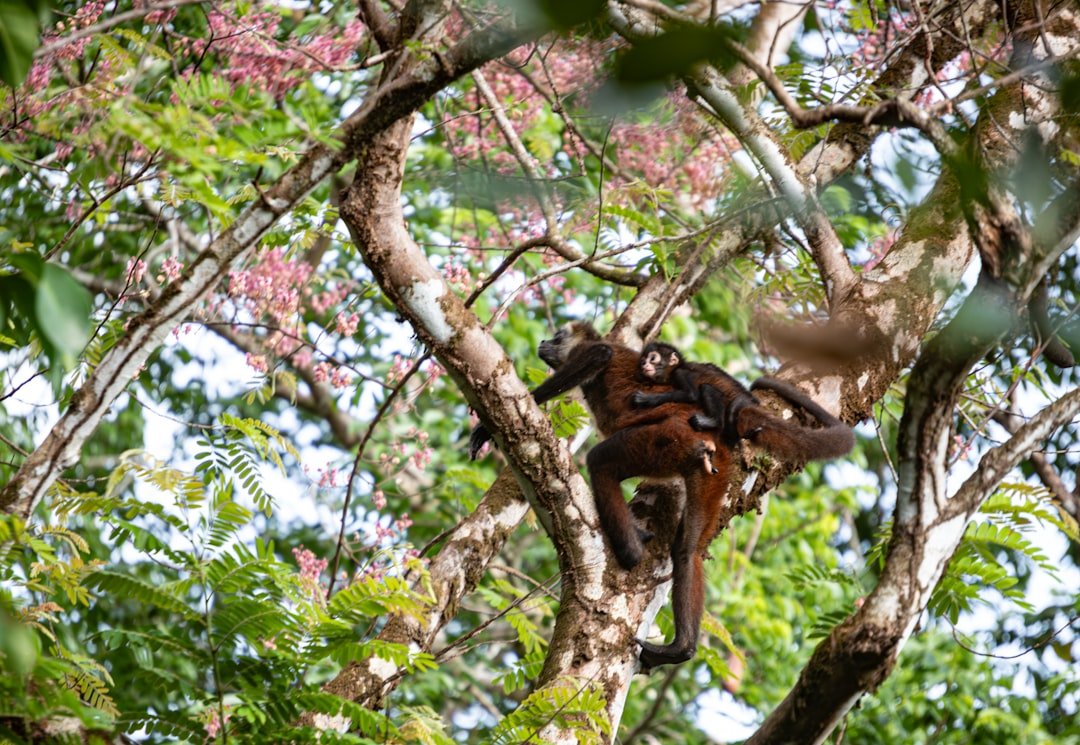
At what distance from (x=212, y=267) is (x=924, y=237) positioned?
10.8 ft

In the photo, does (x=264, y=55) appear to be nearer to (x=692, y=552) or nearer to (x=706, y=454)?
(x=706, y=454)

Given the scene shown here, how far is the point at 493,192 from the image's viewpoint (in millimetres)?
1916

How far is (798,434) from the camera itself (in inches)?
185

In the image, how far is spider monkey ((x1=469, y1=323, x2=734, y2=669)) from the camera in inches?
175

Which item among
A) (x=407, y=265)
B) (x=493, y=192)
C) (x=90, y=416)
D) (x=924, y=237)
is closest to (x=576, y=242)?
(x=924, y=237)

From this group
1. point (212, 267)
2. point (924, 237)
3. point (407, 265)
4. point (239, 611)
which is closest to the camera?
point (239, 611)

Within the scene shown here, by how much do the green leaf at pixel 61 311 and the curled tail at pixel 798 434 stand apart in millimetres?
3482

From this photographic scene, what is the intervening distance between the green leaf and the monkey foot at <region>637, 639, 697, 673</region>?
3.03 m

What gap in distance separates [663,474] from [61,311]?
3.75 metres

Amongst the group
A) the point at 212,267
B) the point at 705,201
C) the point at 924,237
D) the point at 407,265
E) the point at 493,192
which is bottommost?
the point at 493,192

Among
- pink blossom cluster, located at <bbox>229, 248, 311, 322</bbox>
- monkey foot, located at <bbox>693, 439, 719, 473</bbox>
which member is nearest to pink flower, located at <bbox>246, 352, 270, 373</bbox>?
pink blossom cluster, located at <bbox>229, 248, 311, 322</bbox>

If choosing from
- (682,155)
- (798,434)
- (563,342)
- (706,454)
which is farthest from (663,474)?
(682,155)

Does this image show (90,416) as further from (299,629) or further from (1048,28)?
(1048,28)

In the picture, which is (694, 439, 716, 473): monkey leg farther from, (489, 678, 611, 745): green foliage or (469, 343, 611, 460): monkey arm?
(489, 678, 611, 745): green foliage
